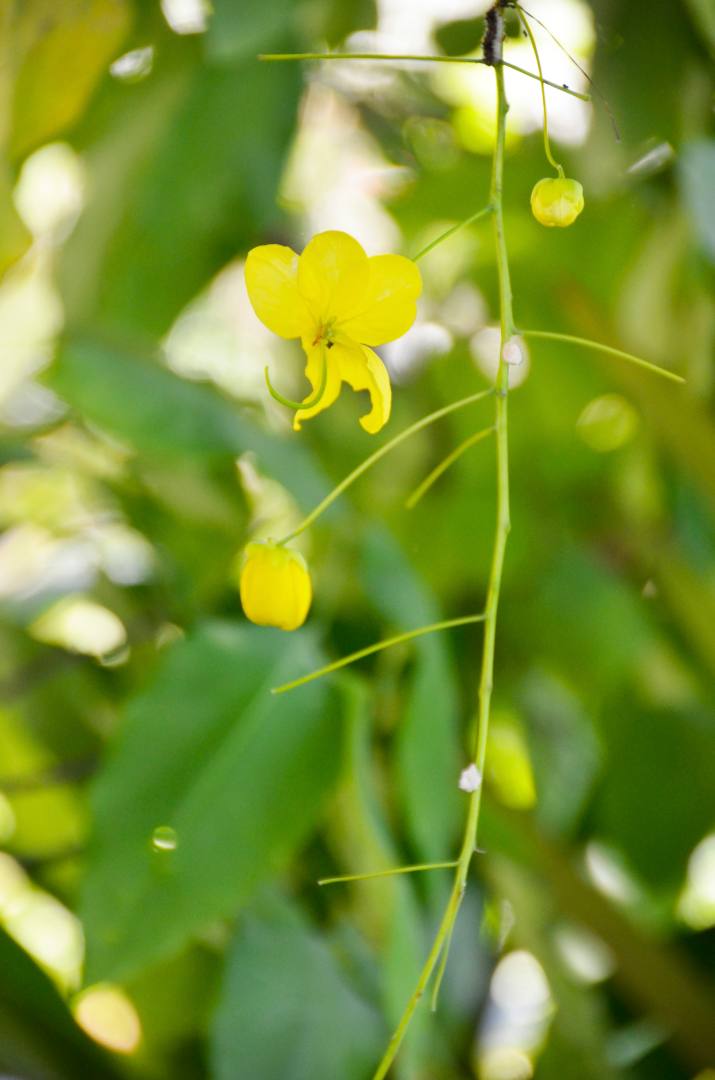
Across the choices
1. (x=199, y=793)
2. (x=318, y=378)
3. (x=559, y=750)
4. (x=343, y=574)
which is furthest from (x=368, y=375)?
(x=559, y=750)

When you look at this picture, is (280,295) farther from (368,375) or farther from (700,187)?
(700,187)

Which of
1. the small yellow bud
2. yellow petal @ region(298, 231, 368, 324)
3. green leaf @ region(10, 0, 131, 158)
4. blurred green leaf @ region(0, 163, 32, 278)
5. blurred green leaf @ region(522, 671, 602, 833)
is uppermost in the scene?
green leaf @ region(10, 0, 131, 158)

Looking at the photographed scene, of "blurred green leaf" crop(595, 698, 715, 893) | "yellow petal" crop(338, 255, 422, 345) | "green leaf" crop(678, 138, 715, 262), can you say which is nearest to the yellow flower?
"yellow petal" crop(338, 255, 422, 345)

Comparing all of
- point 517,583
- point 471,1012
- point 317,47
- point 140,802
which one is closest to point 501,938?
point 471,1012

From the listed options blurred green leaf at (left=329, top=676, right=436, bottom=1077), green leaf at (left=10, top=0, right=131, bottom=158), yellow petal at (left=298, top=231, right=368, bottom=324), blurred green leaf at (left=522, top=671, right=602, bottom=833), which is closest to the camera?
yellow petal at (left=298, top=231, right=368, bottom=324)

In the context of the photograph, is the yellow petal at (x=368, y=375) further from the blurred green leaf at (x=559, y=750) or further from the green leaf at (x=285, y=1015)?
the blurred green leaf at (x=559, y=750)

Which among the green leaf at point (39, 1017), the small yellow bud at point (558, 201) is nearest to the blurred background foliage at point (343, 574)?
the green leaf at point (39, 1017)

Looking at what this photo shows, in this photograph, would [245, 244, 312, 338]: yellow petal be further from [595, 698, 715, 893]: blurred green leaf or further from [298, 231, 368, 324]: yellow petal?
[595, 698, 715, 893]: blurred green leaf
